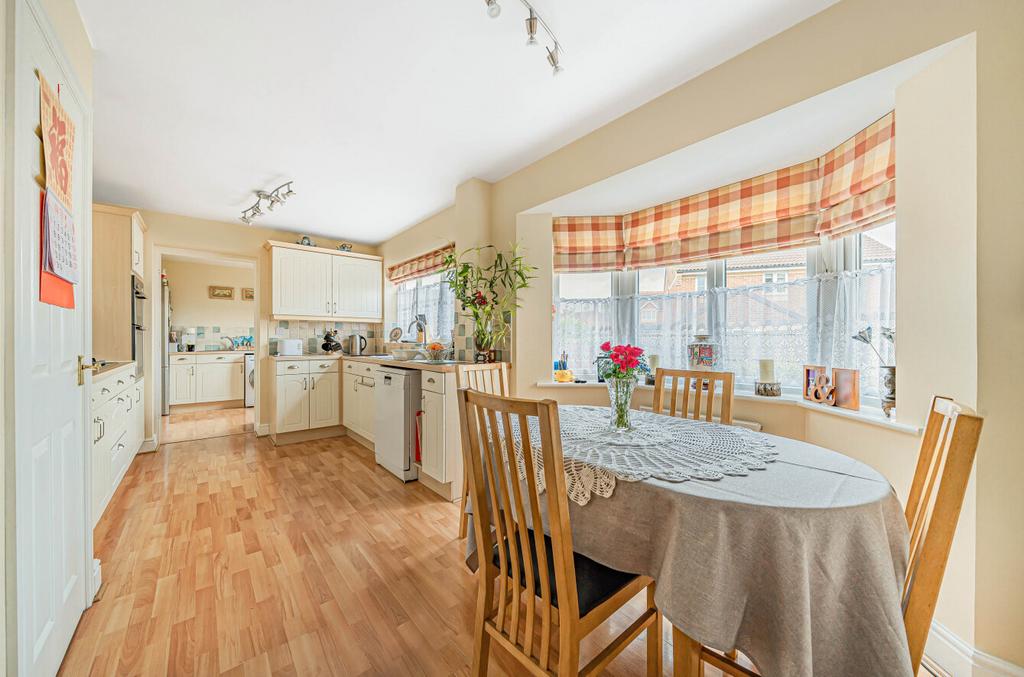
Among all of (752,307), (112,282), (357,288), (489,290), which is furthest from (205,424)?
(752,307)

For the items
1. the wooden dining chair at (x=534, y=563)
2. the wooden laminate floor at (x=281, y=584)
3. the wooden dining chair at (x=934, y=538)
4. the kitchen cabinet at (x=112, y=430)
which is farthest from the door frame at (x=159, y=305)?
the wooden dining chair at (x=934, y=538)

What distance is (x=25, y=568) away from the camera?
3.54 ft

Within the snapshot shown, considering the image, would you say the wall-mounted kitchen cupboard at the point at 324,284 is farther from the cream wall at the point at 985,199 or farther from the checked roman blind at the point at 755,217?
the cream wall at the point at 985,199

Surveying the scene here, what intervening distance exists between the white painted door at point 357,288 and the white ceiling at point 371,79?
1.70m

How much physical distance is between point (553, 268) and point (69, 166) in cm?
270

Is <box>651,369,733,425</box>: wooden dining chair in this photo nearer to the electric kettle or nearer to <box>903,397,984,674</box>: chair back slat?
<box>903,397,984,674</box>: chair back slat

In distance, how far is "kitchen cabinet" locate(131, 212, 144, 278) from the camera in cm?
343

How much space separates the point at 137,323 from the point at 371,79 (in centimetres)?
335

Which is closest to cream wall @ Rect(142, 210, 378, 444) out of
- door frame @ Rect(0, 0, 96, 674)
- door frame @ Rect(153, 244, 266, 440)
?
door frame @ Rect(153, 244, 266, 440)

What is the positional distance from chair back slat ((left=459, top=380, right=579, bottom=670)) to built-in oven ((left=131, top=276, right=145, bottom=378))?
391cm

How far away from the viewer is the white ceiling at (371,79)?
163 centimetres

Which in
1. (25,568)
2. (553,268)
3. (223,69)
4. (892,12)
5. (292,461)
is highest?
(223,69)

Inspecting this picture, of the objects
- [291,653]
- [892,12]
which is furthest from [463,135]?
[291,653]

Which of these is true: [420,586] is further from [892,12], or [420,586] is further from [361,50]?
[892,12]
